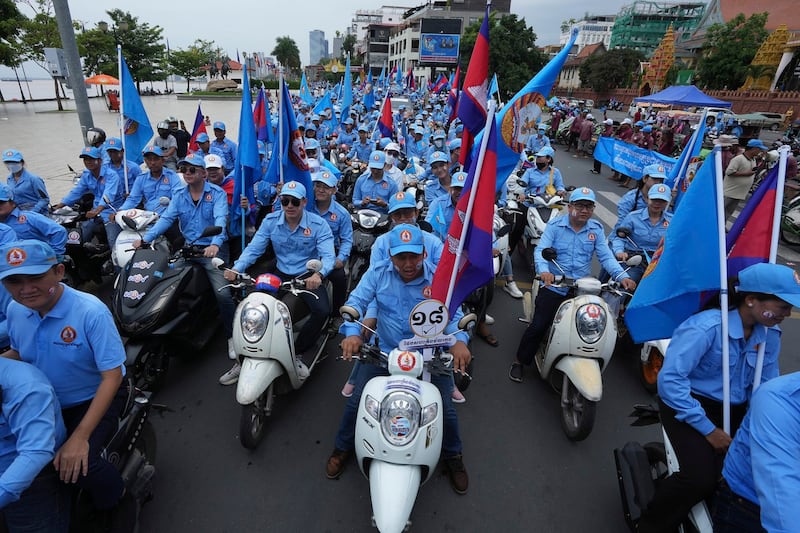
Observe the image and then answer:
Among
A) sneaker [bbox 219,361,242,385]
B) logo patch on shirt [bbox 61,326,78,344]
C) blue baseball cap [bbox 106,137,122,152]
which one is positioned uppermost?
blue baseball cap [bbox 106,137,122,152]

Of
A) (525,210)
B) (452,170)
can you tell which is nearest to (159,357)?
(452,170)

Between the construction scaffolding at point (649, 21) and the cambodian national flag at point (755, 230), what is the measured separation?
111349mm

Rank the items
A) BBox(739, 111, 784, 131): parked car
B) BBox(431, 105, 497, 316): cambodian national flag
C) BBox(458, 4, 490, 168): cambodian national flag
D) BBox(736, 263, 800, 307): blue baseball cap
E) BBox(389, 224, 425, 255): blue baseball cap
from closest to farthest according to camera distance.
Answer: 1. BBox(736, 263, 800, 307): blue baseball cap
2. BBox(431, 105, 497, 316): cambodian national flag
3. BBox(389, 224, 425, 255): blue baseball cap
4. BBox(458, 4, 490, 168): cambodian national flag
5. BBox(739, 111, 784, 131): parked car

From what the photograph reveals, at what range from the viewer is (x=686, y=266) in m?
2.41

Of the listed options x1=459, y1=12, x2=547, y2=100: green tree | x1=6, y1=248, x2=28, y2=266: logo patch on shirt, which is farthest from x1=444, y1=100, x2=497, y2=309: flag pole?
x1=459, y1=12, x2=547, y2=100: green tree

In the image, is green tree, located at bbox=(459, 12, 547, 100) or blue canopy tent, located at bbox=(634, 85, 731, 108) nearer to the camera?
blue canopy tent, located at bbox=(634, 85, 731, 108)

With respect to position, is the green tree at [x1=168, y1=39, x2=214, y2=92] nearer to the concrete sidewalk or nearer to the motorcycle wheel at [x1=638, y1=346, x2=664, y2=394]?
the concrete sidewalk

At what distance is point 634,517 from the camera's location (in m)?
2.58

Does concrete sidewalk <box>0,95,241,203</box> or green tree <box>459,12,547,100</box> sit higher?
green tree <box>459,12,547,100</box>

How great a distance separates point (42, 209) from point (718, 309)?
726 centimetres

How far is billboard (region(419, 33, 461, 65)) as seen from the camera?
45.0 meters

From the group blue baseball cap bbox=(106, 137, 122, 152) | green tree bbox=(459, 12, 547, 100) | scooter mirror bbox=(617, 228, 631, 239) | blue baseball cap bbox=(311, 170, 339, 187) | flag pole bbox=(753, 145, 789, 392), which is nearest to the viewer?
flag pole bbox=(753, 145, 789, 392)

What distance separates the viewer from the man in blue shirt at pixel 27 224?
3943mm

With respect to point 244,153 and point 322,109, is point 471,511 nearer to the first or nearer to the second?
point 244,153
